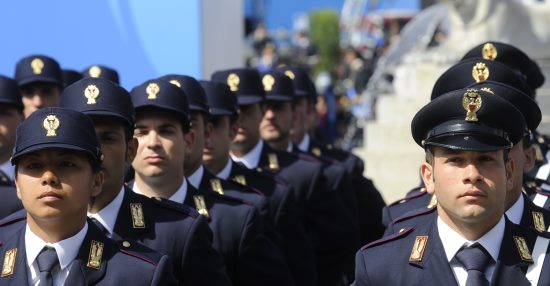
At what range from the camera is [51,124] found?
4871 mm

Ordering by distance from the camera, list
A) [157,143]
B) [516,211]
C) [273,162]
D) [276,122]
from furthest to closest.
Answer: [276,122]
[273,162]
[157,143]
[516,211]

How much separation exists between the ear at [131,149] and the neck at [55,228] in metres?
0.89

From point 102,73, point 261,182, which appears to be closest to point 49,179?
point 261,182

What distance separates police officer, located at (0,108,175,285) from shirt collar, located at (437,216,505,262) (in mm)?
1123

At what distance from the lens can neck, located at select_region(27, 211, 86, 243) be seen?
15.9 feet

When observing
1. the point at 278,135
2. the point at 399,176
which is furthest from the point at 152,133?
the point at 399,176

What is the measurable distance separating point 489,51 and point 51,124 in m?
3.29

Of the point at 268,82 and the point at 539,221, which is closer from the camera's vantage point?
the point at 539,221

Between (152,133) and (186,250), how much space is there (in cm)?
84

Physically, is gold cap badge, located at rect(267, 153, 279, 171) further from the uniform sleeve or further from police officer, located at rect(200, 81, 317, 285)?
the uniform sleeve

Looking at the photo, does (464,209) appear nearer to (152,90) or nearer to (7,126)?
(152,90)

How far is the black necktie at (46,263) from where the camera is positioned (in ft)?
15.8

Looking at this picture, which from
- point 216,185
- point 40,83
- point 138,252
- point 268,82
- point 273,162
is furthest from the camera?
point 268,82

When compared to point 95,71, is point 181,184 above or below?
below
